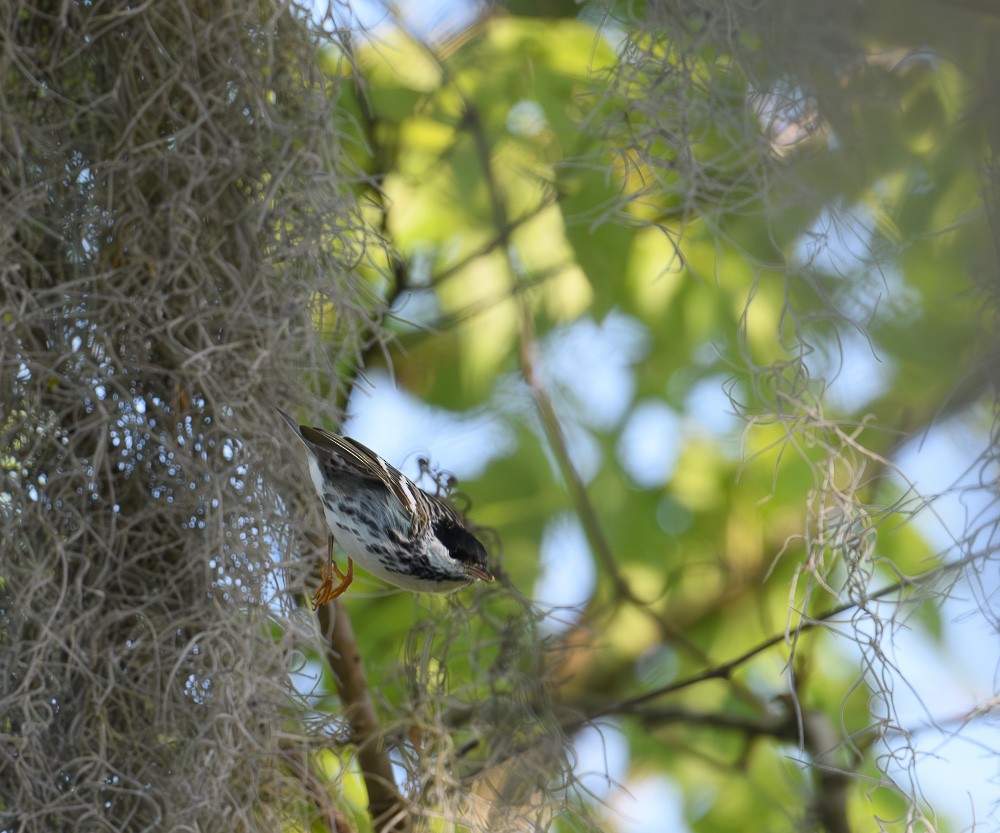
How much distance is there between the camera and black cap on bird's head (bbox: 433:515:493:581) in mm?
1582

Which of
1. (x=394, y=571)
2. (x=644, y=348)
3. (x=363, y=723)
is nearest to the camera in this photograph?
(x=394, y=571)

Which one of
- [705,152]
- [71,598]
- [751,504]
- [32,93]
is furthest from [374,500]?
[751,504]

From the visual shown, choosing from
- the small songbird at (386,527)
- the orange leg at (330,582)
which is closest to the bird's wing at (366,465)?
the small songbird at (386,527)

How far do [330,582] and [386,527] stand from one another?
0.46ft

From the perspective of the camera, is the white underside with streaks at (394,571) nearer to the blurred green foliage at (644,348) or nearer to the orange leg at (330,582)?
the orange leg at (330,582)

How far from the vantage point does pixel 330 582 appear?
1.64 metres

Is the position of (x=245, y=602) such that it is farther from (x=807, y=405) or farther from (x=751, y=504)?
(x=751, y=504)

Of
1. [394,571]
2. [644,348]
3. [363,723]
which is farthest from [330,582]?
[644,348]

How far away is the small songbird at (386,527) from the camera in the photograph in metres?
1.55

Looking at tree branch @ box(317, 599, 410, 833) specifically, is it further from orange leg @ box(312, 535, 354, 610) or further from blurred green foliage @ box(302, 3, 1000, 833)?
orange leg @ box(312, 535, 354, 610)

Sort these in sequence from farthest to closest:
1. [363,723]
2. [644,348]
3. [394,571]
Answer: [644,348]
[363,723]
[394,571]

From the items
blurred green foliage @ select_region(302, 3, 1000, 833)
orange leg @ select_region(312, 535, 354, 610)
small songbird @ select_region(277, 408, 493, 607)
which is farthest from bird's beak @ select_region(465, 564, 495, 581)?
Result: blurred green foliage @ select_region(302, 3, 1000, 833)

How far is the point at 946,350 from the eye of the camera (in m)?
1.56

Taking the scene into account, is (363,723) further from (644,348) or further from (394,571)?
(644,348)
